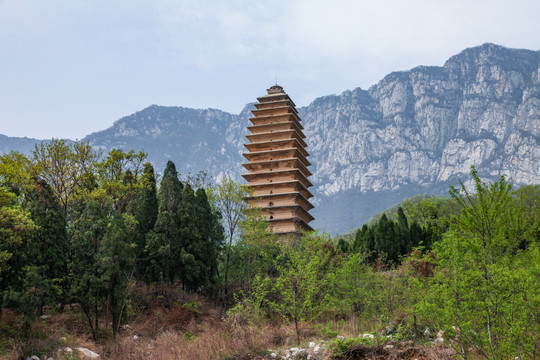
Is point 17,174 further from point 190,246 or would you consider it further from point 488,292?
point 488,292

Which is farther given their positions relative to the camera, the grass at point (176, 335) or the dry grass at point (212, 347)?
the dry grass at point (212, 347)

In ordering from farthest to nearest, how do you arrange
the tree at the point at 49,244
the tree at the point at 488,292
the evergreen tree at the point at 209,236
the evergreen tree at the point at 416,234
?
the evergreen tree at the point at 416,234 → the evergreen tree at the point at 209,236 → the tree at the point at 49,244 → the tree at the point at 488,292

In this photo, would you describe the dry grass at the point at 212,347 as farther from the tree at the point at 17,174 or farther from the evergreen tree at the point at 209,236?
the evergreen tree at the point at 209,236

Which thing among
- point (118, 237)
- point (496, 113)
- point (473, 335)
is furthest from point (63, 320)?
point (496, 113)

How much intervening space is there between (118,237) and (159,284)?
534 centimetres

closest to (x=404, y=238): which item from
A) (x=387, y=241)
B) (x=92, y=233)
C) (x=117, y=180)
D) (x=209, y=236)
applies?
(x=387, y=241)

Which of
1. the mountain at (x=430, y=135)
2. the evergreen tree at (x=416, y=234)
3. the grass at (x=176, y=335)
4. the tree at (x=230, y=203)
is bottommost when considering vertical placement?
the grass at (x=176, y=335)

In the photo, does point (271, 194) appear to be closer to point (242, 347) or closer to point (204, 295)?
point (204, 295)

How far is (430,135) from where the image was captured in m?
168

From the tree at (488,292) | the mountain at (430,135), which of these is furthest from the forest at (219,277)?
the mountain at (430,135)

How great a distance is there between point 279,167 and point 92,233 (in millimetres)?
27287

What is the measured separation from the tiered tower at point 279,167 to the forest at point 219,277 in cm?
951

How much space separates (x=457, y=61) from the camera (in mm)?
180500

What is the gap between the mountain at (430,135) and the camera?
15050 cm
